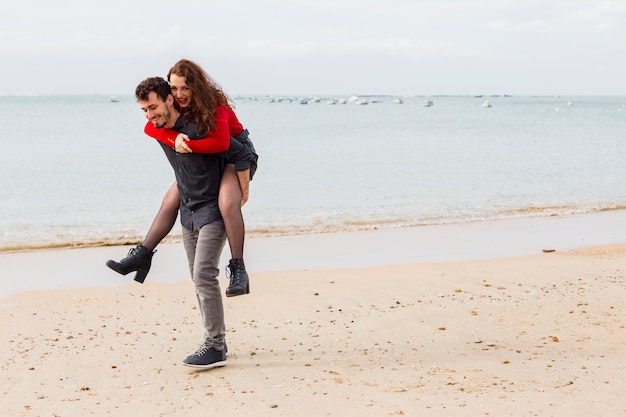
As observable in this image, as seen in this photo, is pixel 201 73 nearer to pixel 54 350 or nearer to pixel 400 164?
pixel 54 350

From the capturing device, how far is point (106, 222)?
1394 centimetres

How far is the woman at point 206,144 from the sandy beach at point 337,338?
0.71 m

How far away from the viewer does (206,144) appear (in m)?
4.40

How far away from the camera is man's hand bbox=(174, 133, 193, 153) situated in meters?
4.41

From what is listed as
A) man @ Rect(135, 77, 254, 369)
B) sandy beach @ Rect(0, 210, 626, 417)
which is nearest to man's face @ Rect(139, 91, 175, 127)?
man @ Rect(135, 77, 254, 369)

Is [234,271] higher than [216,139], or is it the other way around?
[216,139]

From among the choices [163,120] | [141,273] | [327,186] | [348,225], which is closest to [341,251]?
[348,225]

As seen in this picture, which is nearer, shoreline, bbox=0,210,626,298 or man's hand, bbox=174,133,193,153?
man's hand, bbox=174,133,193,153

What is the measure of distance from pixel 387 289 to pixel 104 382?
334 cm

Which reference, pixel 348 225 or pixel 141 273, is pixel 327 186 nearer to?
pixel 348 225

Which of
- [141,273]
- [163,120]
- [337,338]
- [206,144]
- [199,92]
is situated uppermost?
[199,92]

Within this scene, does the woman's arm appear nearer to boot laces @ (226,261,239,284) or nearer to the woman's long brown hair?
the woman's long brown hair

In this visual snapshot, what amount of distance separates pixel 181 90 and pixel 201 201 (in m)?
0.70

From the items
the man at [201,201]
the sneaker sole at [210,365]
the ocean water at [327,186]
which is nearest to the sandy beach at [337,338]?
Answer: the sneaker sole at [210,365]
